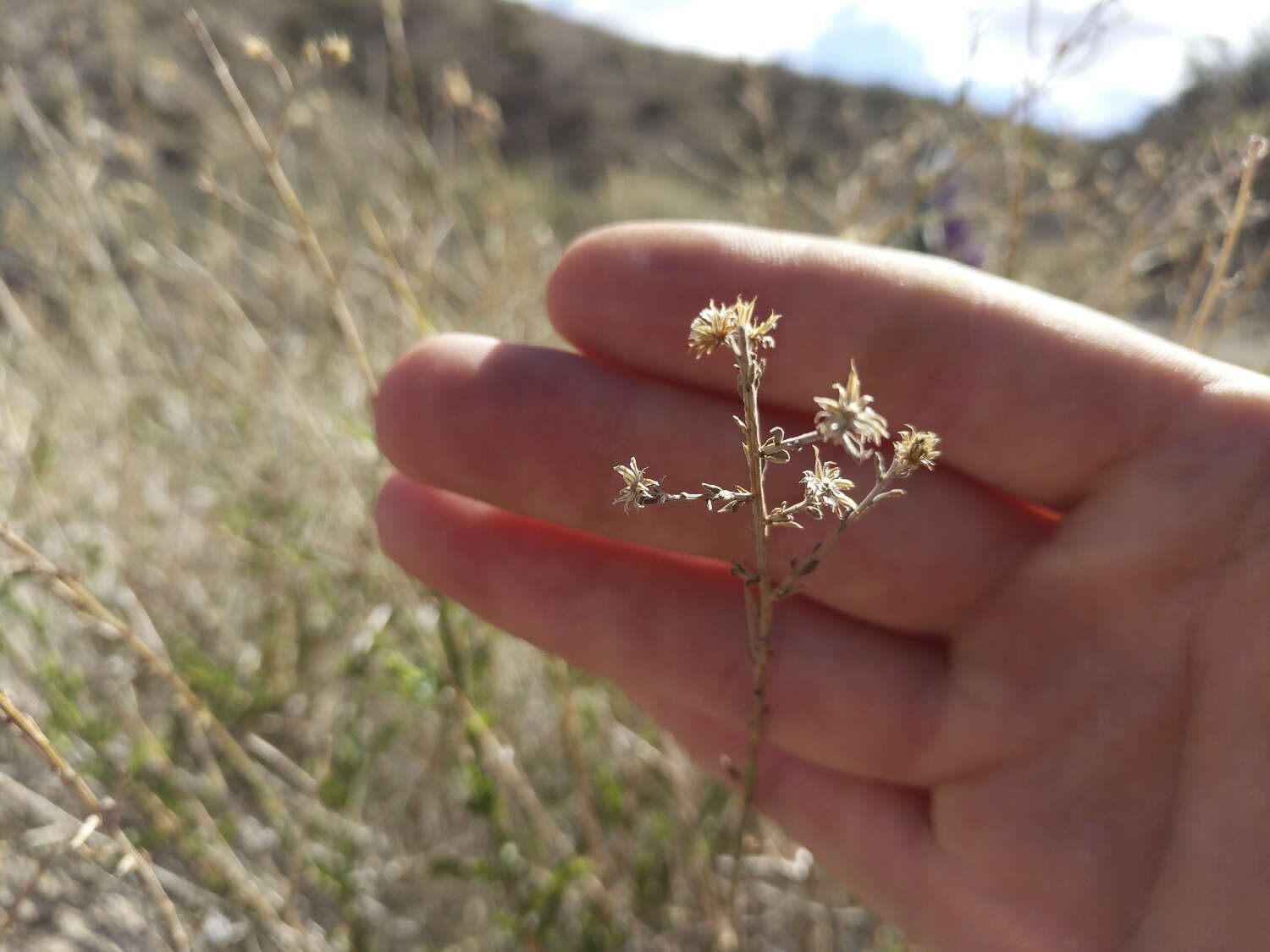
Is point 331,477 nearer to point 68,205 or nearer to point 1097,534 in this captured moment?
point 68,205

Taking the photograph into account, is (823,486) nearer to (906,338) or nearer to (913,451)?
(913,451)

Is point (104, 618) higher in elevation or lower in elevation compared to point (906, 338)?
lower

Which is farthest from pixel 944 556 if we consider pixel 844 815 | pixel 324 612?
pixel 324 612

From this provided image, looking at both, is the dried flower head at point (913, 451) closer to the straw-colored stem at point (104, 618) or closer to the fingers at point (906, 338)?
the fingers at point (906, 338)

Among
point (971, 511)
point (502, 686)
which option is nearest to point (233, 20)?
point (502, 686)

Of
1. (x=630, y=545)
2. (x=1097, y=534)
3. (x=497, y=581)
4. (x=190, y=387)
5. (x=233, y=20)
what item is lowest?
(x=497, y=581)

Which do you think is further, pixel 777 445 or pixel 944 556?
pixel 944 556
